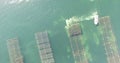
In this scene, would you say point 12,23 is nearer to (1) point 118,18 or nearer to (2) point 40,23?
(2) point 40,23

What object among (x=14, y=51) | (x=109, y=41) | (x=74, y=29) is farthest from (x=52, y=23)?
(x=109, y=41)

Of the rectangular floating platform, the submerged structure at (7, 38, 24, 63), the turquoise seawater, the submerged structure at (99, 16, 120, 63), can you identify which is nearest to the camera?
the submerged structure at (99, 16, 120, 63)

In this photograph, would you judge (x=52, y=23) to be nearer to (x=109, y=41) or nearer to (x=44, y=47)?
(x=44, y=47)

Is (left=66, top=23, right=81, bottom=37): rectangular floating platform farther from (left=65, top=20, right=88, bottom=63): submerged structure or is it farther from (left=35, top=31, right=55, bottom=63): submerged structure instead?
(left=35, top=31, right=55, bottom=63): submerged structure

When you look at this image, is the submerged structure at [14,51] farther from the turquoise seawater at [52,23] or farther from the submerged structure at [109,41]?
the submerged structure at [109,41]

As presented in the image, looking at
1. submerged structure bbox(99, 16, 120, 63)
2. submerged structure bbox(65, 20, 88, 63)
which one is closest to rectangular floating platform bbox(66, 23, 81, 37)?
submerged structure bbox(65, 20, 88, 63)

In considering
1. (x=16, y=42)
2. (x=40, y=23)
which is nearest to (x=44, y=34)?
(x=40, y=23)
